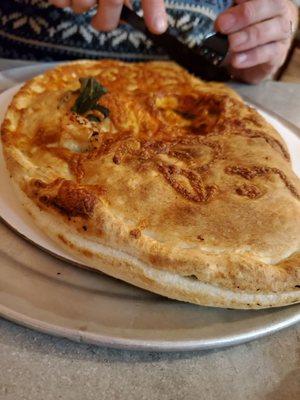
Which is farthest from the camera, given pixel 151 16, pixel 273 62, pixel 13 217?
pixel 273 62

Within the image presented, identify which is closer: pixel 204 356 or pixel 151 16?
pixel 204 356

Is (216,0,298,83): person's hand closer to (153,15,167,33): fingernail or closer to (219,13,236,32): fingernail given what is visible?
(219,13,236,32): fingernail

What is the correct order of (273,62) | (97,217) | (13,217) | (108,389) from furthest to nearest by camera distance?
(273,62)
(13,217)
(97,217)
(108,389)

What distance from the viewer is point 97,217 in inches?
31.3

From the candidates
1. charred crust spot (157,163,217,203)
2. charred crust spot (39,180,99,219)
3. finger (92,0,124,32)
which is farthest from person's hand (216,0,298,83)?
charred crust spot (39,180,99,219)

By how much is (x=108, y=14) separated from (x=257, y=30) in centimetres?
50

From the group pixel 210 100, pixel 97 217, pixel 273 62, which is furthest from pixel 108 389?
pixel 273 62

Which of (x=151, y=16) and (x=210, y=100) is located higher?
(x=151, y=16)

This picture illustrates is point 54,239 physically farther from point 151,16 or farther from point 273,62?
point 273,62

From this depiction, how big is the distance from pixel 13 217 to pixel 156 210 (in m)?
0.27

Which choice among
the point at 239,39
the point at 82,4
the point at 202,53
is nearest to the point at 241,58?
the point at 239,39

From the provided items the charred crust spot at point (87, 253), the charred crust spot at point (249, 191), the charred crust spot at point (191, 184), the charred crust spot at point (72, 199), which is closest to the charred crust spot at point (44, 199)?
the charred crust spot at point (72, 199)

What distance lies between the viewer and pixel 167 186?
2.93 ft

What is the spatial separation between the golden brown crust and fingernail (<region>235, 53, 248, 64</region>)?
0.33 m
